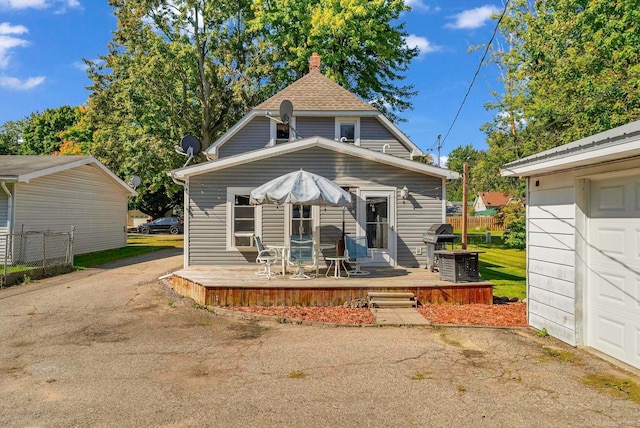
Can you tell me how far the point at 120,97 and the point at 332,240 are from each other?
17.5 m

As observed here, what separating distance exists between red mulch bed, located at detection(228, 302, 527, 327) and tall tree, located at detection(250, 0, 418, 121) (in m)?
17.7

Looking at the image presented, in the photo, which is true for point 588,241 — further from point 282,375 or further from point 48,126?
point 48,126

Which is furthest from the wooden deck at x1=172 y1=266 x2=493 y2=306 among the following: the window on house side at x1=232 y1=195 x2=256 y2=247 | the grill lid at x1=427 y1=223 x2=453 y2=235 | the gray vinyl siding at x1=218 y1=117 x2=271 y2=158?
the gray vinyl siding at x1=218 y1=117 x2=271 y2=158

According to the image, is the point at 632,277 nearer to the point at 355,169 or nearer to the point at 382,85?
the point at 355,169

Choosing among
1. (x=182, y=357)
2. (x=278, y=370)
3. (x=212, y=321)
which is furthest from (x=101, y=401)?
(x=212, y=321)

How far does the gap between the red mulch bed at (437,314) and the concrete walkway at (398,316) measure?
0.45 feet

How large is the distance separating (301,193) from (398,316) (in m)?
3.06

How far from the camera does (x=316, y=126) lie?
14617mm

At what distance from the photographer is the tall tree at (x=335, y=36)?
2202cm

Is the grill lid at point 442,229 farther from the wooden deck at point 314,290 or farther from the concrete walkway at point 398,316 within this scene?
the concrete walkway at point 398,316

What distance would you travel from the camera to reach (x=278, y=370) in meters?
4.67

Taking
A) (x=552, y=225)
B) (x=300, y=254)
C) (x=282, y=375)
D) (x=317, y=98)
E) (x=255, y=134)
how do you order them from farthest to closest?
(x=317, y=98)
(x=255, y=134)
(x=300, y=254)
(x=552, y=225)
(x=282, y=375)

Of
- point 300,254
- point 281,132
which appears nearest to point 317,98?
point 281,132

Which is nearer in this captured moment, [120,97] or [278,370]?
[278,370]
